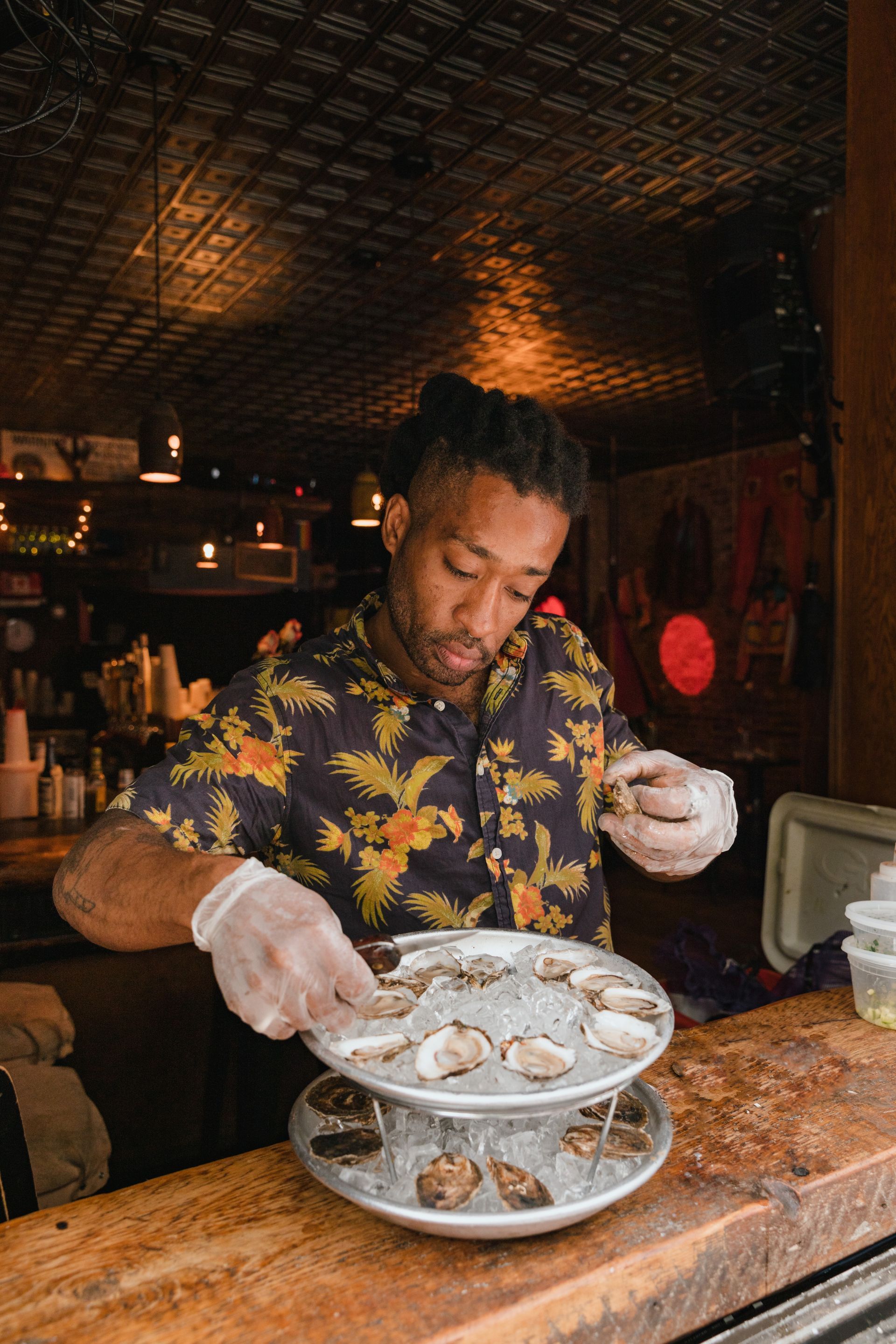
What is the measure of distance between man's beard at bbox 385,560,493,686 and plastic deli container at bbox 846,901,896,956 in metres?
0.77

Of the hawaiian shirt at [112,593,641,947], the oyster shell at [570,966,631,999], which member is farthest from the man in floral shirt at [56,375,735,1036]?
the oyster shell at [570,966,631,999]

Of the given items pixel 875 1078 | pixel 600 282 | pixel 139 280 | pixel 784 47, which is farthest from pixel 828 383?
pixel 139 280

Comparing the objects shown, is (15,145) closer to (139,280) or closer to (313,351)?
(139,280)

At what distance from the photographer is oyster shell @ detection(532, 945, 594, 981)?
3.64 ft

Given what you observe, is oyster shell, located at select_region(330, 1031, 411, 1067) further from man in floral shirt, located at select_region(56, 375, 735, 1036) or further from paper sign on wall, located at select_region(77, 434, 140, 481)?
paper sign on wall, located at select_region(77, 434, 140, 481)

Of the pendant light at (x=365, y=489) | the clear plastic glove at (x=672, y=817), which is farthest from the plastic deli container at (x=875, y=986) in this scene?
the pendant light at (x=365, y=489)

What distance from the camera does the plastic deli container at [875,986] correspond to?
1.43 meters

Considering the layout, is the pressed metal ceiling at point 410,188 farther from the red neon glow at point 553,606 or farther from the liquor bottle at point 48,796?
the liquor bottle at point 48,796

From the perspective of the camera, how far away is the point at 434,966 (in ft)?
3.69

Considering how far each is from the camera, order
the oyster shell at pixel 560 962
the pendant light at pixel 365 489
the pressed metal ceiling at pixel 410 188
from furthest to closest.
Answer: the pendant light at pixel 365 489 → the pressed metal ceiling at pixel 410 188 → the oyster shell at pixel 560 962

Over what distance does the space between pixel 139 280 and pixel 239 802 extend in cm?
447

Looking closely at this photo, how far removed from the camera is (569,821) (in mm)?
1718

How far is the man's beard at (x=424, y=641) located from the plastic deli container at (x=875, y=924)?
2.52 ft

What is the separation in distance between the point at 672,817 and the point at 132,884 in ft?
2.74
